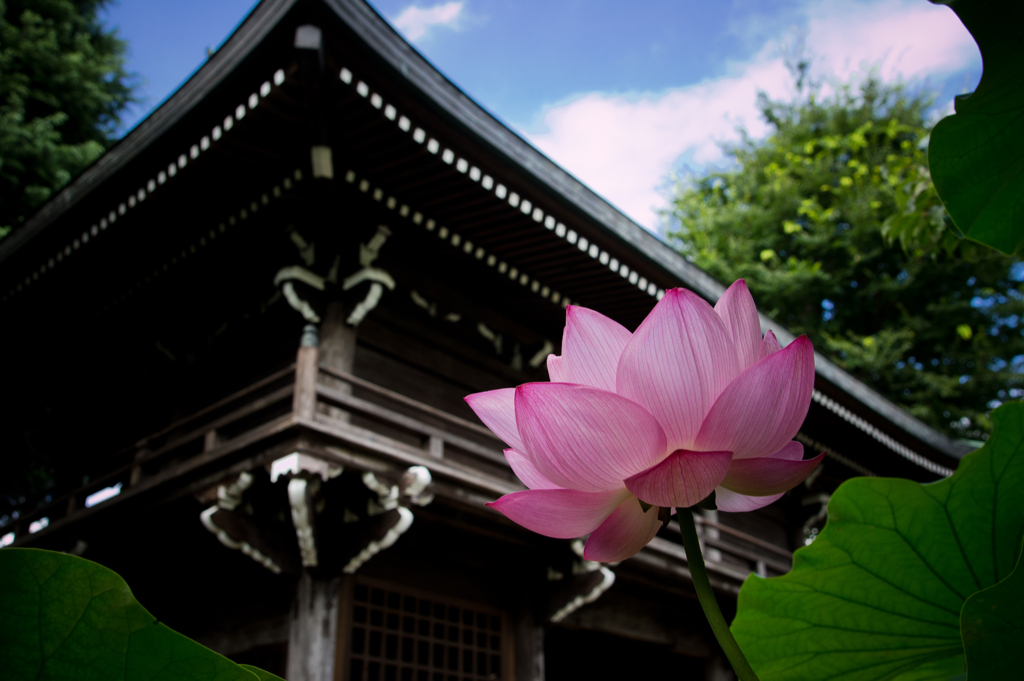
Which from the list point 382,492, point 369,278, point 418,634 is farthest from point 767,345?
point 418,634

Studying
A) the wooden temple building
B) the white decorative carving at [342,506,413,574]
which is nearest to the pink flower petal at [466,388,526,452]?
the wooden temple building

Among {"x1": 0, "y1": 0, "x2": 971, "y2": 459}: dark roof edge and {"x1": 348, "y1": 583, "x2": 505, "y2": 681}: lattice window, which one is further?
{"x1": 348, "y1": 583, "x2": 505, "y2": 681}: lattice window

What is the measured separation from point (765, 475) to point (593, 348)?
4.3 inches

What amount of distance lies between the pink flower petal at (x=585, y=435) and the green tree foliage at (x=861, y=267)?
12285mm

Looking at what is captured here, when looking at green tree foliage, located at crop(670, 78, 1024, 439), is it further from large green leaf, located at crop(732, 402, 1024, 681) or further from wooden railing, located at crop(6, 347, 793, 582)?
large green leaf, located at crop(732, 402, 1024, 681)

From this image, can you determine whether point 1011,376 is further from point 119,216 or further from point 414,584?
point 119,216

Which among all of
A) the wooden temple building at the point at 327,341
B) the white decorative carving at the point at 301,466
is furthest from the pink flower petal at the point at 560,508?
the white decorative carving at the point at 301,466

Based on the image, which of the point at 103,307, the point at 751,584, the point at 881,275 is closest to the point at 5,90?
the point at 103,307

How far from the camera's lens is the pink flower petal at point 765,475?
33 centimetres

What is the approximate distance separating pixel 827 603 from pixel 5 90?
1260cm

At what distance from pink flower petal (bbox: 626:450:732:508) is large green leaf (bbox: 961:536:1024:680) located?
4.6 inches

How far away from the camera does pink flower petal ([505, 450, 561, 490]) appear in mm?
363

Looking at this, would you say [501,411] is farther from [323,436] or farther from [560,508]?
[323,436]

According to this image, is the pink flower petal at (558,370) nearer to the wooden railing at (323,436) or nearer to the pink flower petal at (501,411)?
the pink flower petal at (501,411)
